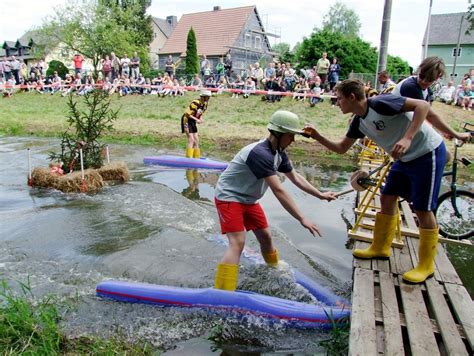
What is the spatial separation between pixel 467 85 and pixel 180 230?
15669 millimetres

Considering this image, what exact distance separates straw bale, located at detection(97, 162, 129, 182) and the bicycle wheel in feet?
20.2

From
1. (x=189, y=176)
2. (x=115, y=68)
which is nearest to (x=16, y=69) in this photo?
(x=115, y=68)

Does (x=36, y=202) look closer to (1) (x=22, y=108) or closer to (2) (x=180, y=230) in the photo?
(2) (x=180, y=230)

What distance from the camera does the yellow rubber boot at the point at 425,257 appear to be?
3.88 m

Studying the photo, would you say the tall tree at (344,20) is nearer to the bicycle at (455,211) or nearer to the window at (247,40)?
the window at (247,40)

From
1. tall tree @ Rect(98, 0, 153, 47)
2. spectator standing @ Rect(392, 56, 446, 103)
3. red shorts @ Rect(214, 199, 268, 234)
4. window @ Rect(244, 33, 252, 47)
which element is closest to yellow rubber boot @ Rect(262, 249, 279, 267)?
red shorts @ Rect(214, 199, 268, 234)

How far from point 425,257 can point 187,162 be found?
7333mm

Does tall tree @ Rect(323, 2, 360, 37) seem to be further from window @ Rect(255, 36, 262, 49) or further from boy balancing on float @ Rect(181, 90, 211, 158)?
boy balancing on float @ Rect(181, 90, 211, 158)

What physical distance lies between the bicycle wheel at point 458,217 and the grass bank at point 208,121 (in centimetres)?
632

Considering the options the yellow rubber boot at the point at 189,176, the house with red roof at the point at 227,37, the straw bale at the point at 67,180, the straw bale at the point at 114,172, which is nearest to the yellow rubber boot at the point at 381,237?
the yellow rubber boot at the point at 189,176

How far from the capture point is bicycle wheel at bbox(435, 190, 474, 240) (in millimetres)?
5648

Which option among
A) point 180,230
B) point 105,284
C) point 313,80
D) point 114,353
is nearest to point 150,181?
point 180,230

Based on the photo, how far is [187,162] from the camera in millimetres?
10594

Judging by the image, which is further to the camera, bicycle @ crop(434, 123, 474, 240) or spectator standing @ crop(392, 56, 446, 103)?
bicycle @ crop(434, 123, 474, 240)
